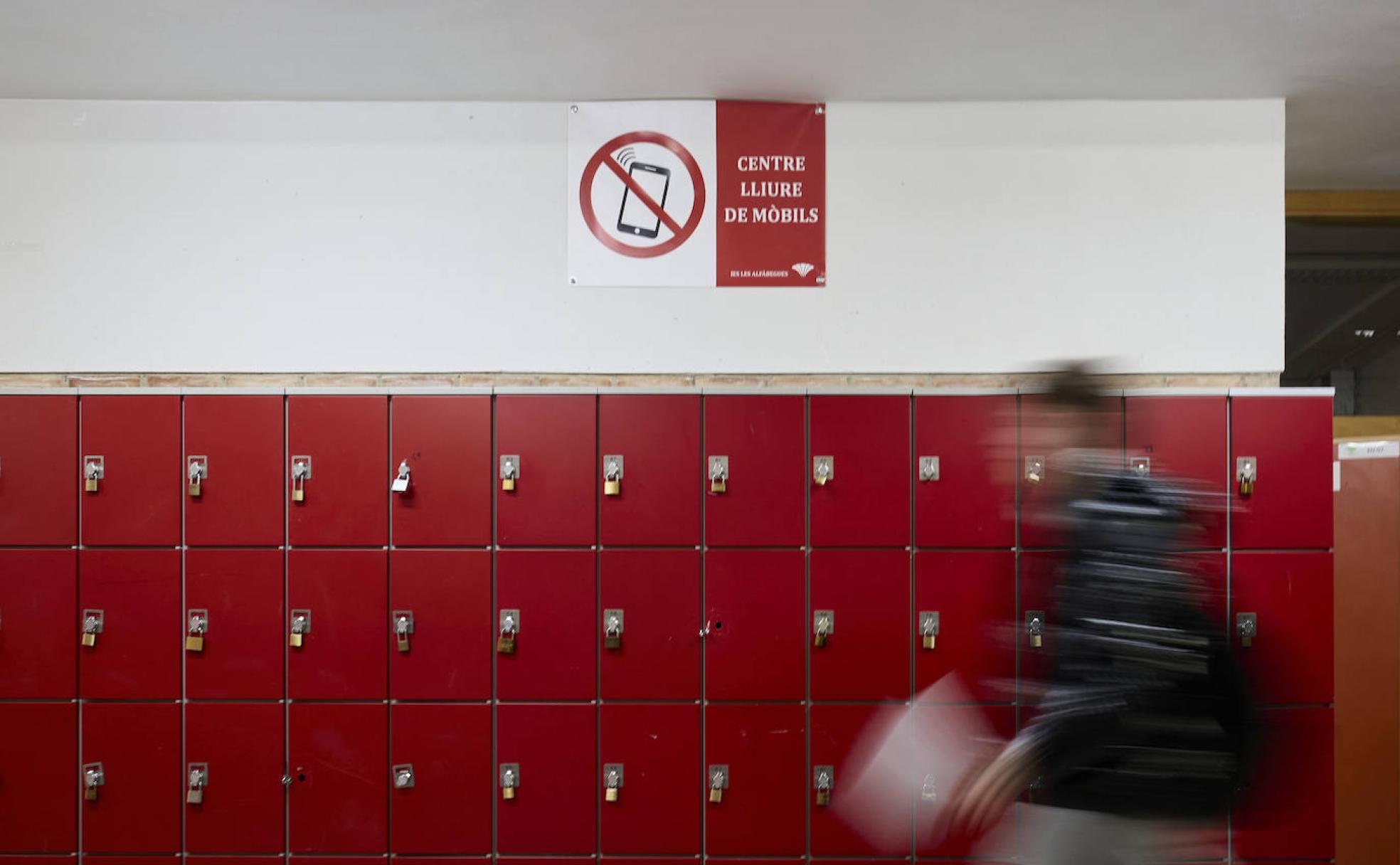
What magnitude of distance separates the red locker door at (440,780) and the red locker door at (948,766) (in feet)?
5.37

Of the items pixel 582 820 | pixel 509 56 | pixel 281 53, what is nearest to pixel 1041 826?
pixel 582 820

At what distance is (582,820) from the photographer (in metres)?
2.89

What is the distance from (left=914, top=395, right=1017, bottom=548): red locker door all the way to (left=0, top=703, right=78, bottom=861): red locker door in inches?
131

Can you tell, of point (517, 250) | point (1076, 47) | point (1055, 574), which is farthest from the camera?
point (517, 250)

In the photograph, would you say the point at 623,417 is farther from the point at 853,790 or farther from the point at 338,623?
the point at 853,790

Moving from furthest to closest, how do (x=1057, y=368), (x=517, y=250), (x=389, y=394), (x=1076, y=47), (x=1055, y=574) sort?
(x=517, y=250) < (x=389, y=394) < (x=1076, y=47) < (x=1057, y=368) < (x=1055, y=574)

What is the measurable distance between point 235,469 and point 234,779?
1169 mm

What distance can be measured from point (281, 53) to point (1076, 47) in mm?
2869

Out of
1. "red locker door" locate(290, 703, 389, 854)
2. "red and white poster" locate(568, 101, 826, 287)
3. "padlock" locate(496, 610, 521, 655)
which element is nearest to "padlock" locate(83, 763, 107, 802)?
"red locker door" locate(290, 703, 389, 854)

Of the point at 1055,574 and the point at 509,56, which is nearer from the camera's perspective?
the point at 1055,574

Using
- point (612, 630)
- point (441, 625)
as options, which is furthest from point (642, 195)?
point (441, 625)

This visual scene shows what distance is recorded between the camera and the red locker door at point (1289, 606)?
2.87 meters

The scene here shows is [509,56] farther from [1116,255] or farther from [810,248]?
[1116,255]

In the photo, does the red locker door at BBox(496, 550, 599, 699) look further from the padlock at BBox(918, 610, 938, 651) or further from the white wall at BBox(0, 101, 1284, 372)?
the padlock at BBox(918, 610, 938, 651)
